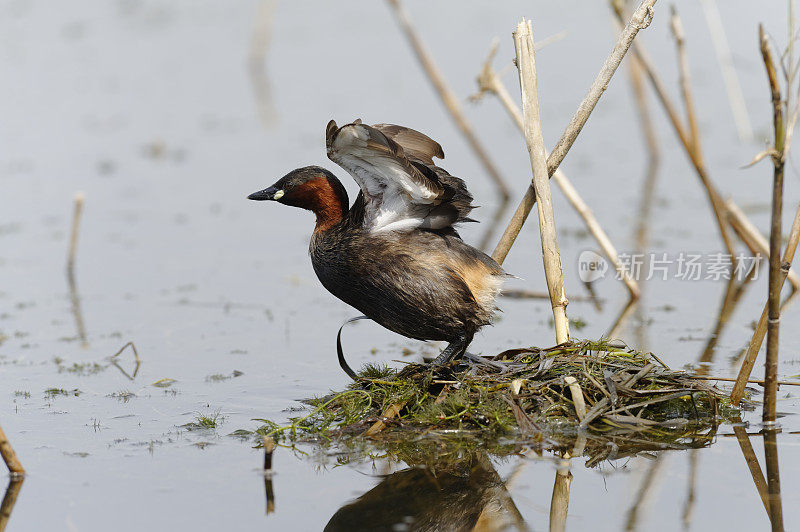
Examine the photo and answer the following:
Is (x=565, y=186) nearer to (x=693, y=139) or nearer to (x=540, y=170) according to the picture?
(x=693, y=139)

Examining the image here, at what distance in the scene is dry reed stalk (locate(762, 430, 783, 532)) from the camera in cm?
391

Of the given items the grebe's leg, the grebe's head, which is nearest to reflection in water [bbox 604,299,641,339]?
the grebe's leg

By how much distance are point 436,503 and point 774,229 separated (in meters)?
1.81

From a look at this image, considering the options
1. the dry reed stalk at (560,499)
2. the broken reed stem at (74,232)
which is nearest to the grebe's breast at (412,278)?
the dry reed stalk at (560,499)

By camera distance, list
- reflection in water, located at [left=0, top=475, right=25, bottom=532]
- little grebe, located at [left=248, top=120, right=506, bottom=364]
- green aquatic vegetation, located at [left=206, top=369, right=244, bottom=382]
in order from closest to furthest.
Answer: reflection in water, located at [left=0, top=475, right=25, bottom=532], little grebe, located at [left=248, top=120, right=506, bottom=364], green aquatic vegetation, located at [left=206, top=369, right=244, bottom=382]

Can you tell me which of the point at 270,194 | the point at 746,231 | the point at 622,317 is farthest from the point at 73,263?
the point at 746,231

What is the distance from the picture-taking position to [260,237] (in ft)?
30.1

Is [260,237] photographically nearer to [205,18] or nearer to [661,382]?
[661,382]

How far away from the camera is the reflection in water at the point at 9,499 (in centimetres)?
406

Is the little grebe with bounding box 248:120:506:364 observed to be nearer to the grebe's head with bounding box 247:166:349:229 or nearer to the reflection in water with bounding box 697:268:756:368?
the grebe's head with bounding box 247:166:349:229

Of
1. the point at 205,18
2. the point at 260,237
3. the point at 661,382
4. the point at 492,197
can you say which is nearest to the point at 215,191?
the point at 260,237

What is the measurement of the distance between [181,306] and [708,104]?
8.27 meters

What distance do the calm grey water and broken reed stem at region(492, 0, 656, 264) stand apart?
98 cm

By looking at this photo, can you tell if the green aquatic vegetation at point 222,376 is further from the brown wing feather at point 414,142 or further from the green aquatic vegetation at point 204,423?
the brown wing feather at point 414,142
